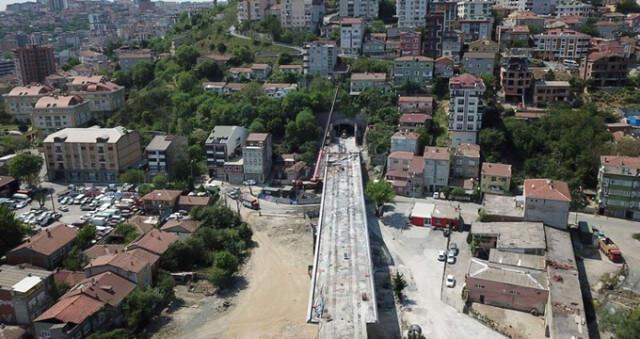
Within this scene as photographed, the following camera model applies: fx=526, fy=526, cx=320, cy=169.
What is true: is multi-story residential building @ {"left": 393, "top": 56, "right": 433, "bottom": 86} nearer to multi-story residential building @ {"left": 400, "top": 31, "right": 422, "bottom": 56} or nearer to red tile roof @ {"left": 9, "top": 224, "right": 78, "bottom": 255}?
multi-story residential building @ {"left": 400, "top": 31, "right": 422, "bottom": 56}

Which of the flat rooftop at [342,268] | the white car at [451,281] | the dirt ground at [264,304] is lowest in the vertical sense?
the dirt ground at [264,304]

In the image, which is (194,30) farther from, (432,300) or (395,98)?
(432,300)

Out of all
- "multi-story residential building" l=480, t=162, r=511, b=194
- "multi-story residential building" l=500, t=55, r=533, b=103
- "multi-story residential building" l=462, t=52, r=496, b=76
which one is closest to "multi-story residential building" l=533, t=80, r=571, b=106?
"multi-story residential building" l=500, t=55, r=533, b=103

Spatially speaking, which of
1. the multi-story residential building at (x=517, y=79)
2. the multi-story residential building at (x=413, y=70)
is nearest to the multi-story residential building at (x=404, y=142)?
the multi-story residential building at (x=413, y=70)

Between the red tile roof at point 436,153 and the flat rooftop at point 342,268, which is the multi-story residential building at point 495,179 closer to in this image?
the red tile roof at point 436,153

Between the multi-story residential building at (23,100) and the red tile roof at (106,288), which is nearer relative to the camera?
the red tile roof at (106,288)
